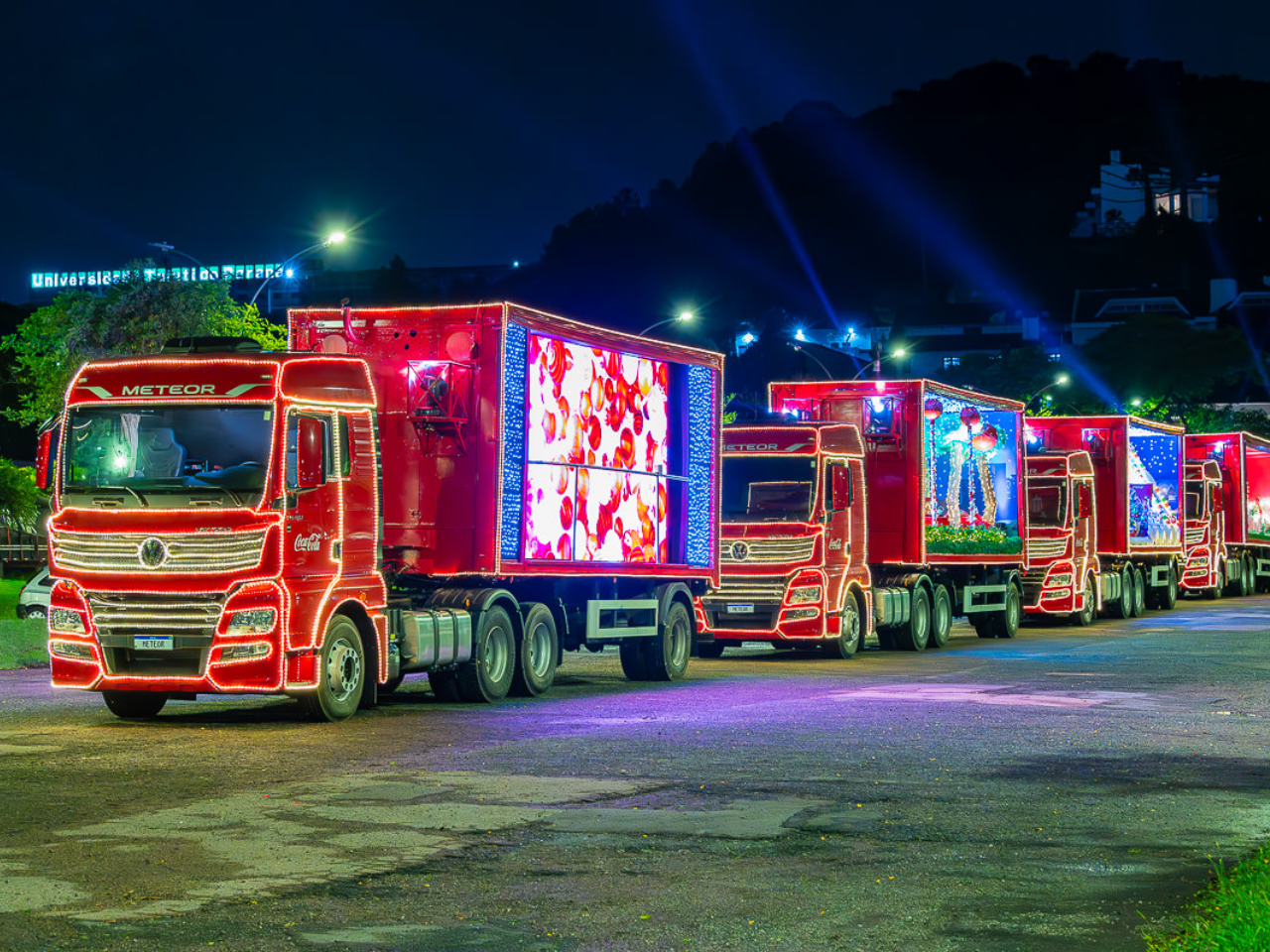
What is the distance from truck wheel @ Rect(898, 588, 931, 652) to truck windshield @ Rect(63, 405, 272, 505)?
14.8 m

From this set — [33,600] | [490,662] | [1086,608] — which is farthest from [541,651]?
[1086,608]

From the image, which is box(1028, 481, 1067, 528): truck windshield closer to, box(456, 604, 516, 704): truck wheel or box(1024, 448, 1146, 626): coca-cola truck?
box(1024, 448, 1146, 626): coca-cola truck

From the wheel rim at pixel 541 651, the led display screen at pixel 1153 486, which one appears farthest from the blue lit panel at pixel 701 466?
the led display screen at pixel 1153 486

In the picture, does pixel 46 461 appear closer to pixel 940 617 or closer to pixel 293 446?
pixel 293 446

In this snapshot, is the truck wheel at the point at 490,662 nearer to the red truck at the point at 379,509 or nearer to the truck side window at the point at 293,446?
the red truck at the point at 379,509

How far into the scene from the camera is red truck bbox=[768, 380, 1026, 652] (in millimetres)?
27500

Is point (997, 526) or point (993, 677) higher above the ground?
point (997, 526)

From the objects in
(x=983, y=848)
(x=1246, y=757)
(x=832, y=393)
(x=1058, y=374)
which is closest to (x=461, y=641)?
(x=1246, y=757)

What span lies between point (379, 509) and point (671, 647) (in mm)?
5934

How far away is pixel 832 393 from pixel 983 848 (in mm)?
18801

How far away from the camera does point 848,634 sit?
25719 millimetres

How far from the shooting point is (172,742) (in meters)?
14.3

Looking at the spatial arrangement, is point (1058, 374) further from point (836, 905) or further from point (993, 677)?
point (836, 905)

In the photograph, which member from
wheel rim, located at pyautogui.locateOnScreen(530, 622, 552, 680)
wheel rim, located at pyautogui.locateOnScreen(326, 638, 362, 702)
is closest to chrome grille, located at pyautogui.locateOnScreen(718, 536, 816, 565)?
wheel rim, located at pyautogui.locateOnScreen(530, 622, 552, 680)
